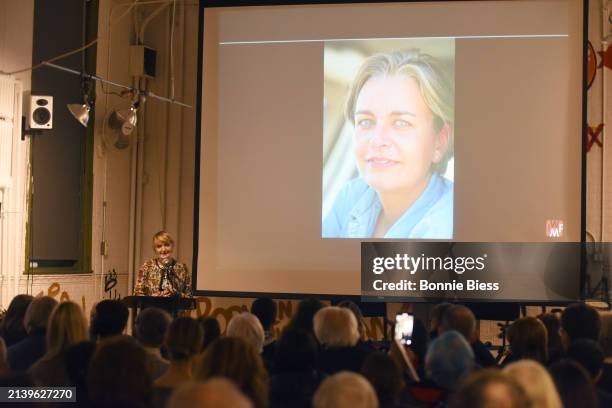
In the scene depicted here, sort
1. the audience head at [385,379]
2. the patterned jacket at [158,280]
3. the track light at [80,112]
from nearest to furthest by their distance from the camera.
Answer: the audience head at [385,379] < the patterned jacket at [158,280] < the track light at [80,112]

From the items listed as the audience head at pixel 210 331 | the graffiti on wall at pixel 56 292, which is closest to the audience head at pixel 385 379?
the audience head at pixel 210 331

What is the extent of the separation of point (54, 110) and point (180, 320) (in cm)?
452

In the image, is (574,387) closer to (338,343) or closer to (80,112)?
(338,343)

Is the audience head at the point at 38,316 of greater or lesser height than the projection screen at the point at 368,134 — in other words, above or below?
below

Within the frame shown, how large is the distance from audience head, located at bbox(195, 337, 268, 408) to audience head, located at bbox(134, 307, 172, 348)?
1186mm

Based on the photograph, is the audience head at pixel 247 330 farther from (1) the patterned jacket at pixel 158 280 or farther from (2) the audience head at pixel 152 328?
(1) the patterned jacket at pixel 158 280

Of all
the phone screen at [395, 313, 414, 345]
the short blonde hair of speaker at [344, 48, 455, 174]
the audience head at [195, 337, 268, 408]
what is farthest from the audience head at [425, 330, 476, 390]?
the short blonde hair of speaker at [344, 48, 455, 174]

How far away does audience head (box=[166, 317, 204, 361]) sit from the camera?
3432mm

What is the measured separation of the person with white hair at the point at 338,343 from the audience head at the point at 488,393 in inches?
65.8

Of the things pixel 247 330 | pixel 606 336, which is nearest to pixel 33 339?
pixel 247 330

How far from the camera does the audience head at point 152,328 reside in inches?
152

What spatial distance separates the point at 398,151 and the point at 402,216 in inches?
21.8

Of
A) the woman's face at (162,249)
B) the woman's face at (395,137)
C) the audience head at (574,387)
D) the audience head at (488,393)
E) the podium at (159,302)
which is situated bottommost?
the podium at (159,302)

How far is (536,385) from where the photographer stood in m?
2.37
